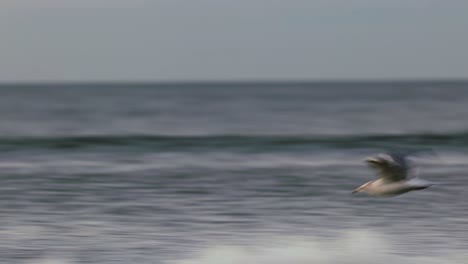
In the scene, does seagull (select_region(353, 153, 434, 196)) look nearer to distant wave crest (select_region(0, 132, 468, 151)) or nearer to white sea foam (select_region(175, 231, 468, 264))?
white sea foam (select_region(175, 231, 468, 264))

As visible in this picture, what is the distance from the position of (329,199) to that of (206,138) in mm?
13202

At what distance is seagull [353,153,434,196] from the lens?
994 centimetres

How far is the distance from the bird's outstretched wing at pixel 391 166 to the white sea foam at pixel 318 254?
0.74m

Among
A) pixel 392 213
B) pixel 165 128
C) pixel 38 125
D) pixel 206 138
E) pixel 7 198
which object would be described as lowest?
pixel 392 213

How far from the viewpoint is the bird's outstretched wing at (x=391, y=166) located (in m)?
9.98

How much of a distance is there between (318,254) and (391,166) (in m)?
1.09

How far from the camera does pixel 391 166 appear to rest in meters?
9.98

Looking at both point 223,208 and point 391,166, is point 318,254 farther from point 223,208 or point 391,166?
point 223,208

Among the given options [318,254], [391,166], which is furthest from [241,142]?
[391,166]

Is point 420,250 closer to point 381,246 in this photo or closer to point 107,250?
point 381,246

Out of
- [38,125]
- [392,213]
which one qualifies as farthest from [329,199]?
[38,125]

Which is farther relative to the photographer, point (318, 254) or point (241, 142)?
point (241, 142)

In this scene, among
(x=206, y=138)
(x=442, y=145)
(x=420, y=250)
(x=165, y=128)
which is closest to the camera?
(x=420, y=250)

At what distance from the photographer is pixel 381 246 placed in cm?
1058
